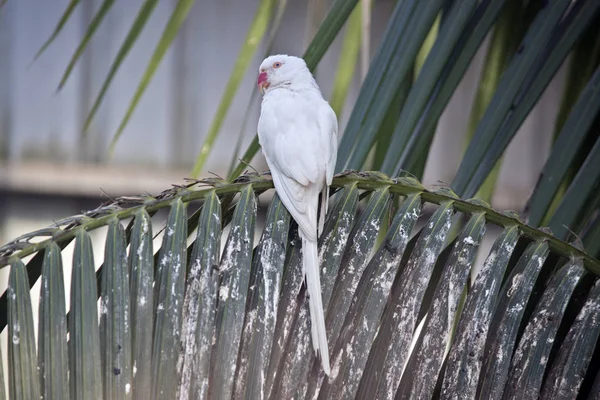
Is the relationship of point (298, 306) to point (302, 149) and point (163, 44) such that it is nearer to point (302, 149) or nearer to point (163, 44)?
point (302, 149)

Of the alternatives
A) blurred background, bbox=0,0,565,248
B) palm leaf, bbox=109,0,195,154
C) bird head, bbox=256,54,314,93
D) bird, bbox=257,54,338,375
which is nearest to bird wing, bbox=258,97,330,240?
bird, bbox=257,54,338,375

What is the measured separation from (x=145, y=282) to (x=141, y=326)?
0.18 ft

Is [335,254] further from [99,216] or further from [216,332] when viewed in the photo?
[99,216]

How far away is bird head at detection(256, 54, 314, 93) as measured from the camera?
1546 millimetres

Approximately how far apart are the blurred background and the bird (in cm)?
176

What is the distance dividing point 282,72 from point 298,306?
0.73m

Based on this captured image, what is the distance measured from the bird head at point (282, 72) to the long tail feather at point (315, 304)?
2.05ft

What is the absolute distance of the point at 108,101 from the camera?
10.9ft

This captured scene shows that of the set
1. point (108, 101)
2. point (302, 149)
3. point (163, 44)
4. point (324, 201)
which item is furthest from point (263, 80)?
point (108, 101)

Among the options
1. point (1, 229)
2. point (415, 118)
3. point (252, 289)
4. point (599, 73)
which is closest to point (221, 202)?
point (252, 289)

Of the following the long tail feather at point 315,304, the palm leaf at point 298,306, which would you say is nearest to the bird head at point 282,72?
the palm leaf at point 298,306

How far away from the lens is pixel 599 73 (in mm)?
1330

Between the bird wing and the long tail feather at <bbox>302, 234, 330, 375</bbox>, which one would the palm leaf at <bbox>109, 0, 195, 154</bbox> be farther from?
the long tail feather at <bbox>302, 234, 330, 375</bbox>

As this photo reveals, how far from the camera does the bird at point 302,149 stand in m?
0.98
